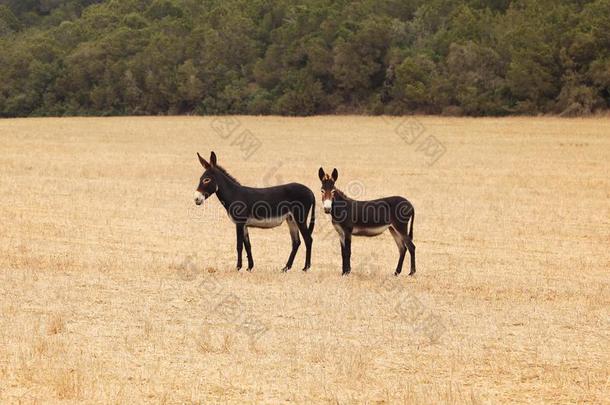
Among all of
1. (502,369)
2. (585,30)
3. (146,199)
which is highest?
(585,30)

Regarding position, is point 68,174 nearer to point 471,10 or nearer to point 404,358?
point 404,358

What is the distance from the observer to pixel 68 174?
33375 mm

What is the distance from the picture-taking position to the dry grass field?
8289 mm

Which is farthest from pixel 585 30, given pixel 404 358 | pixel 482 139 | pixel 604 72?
pixel 404 358

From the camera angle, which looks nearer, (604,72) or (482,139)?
(482,139)

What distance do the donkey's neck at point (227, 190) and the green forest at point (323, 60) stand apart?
1829 inches

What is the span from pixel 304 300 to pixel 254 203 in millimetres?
2889

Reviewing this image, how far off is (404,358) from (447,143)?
1542 inches

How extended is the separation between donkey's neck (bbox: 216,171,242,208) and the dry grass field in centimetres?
121

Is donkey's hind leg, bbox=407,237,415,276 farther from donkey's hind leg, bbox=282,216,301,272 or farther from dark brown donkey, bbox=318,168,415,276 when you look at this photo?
donkey's hind leg, bbox=282,216,301,272

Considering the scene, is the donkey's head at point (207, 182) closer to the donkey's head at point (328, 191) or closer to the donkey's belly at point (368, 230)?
the donkey's head at point (328, 191)

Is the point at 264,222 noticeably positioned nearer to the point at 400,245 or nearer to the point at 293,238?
the point at 293,238

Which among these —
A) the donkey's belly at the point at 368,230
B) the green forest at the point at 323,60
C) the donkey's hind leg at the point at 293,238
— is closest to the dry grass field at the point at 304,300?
the donkey's hind leg at the point at 293,238

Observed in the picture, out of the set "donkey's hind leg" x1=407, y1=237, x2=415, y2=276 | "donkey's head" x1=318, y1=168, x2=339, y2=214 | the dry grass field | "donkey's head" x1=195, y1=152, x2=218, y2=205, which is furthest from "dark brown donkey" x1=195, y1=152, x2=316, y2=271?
"donkey's hind leg" x1=407, y1=237, x2=415, y2=276
